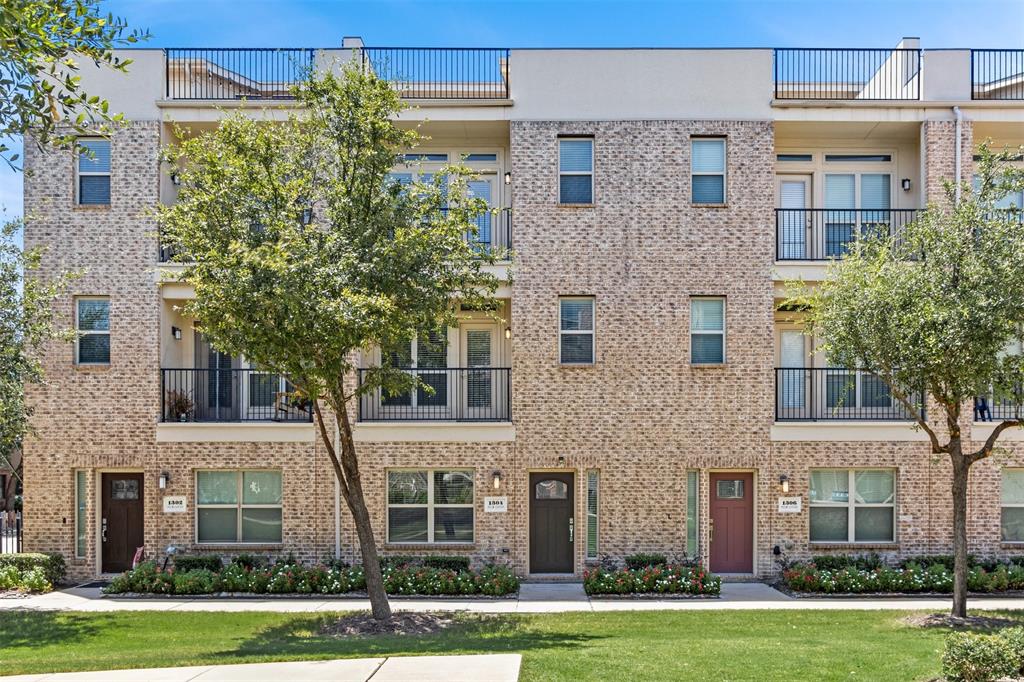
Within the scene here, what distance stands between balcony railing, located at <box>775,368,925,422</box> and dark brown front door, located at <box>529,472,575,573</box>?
15.2ft

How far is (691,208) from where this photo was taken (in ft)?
56.1

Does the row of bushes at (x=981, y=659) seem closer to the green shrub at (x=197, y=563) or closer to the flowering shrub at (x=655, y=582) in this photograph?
the flowering shrub at (x=655, y=582)

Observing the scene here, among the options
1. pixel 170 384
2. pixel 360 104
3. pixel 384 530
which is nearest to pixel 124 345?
pixel 170 384

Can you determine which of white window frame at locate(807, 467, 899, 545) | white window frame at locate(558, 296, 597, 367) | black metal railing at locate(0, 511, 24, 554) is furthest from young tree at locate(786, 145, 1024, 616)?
black metal railing at locate(0, 511, 24, 554)

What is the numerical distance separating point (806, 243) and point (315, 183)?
10581 millimetres

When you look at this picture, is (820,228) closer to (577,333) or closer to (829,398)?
(829,398)

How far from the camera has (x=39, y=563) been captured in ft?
53.6

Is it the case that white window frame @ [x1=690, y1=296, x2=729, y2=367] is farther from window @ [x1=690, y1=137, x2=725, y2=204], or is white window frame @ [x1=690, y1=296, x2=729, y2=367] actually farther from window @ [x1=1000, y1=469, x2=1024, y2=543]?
window @ [x1=1000, y1=469, x2=1024, y2=543]

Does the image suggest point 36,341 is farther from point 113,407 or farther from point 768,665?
point 768,665

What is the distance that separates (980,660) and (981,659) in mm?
16

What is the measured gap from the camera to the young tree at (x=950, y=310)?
467 inches

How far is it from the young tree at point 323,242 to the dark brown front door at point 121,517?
6847 mm

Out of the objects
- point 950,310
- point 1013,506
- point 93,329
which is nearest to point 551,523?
point 950,310

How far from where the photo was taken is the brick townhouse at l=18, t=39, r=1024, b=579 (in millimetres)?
16906
